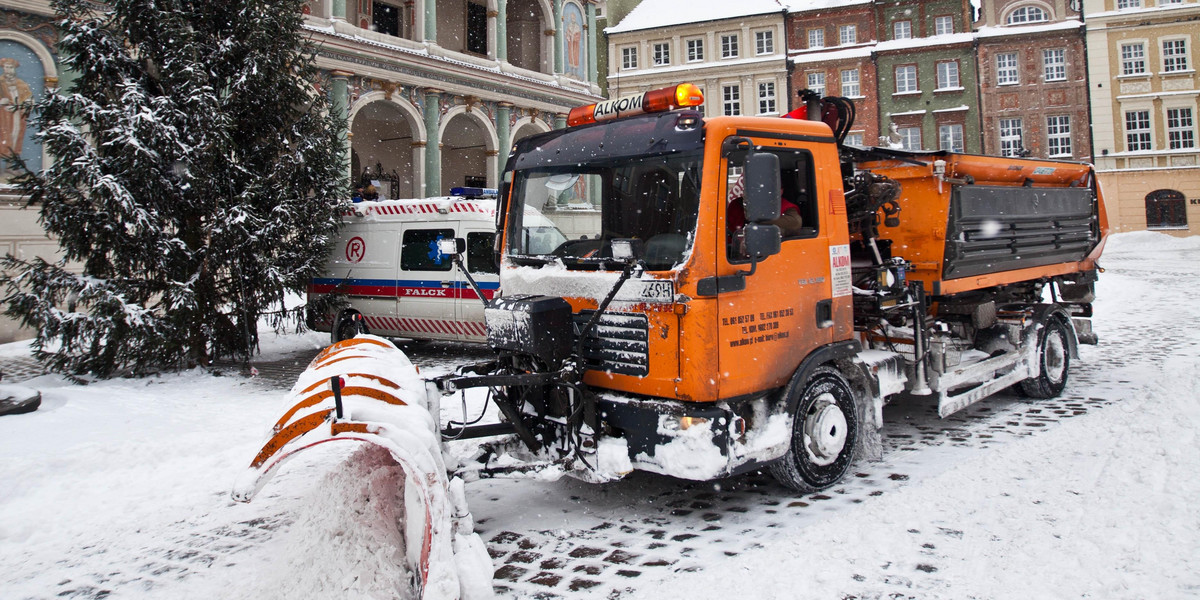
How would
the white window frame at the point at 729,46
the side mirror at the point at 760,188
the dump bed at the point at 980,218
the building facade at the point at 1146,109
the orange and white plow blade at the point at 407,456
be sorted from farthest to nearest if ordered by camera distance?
the white window frame at the point at 729,46 → the building facade at the point at 1146,109 → the dump bed at the point at 980,218 → the side mirror at the point at 760,188 → the orange and white plow blade at the point at 407,456

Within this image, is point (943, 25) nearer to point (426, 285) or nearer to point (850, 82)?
point (850, 82)

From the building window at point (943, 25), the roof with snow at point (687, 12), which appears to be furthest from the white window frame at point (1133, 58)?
the roof with snow at point (687, 12)

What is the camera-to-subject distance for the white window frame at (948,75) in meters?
42.5

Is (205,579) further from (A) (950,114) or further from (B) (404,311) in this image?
(A) (950,114)

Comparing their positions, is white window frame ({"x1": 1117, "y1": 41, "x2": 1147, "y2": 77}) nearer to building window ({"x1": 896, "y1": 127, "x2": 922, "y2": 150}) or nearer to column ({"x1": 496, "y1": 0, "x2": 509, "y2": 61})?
building window ({"x1": 896, "y1": 127, "x2": 922, "y2": 150})

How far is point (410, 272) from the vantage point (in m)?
13.0

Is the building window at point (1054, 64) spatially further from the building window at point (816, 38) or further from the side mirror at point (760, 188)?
the side mirror at point (760, 188)

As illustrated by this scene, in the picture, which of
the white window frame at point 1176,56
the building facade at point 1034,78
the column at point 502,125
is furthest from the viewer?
the building facade at point 1034,78

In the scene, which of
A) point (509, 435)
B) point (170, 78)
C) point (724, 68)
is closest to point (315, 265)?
point (170, 78)

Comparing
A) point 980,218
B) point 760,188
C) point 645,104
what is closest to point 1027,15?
point 980,218

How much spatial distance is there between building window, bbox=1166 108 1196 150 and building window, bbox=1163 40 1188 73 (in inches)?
81.3

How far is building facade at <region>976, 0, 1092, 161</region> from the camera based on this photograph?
1578 inches

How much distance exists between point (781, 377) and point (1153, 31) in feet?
146

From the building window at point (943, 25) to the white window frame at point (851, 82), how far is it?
4.80 metres
